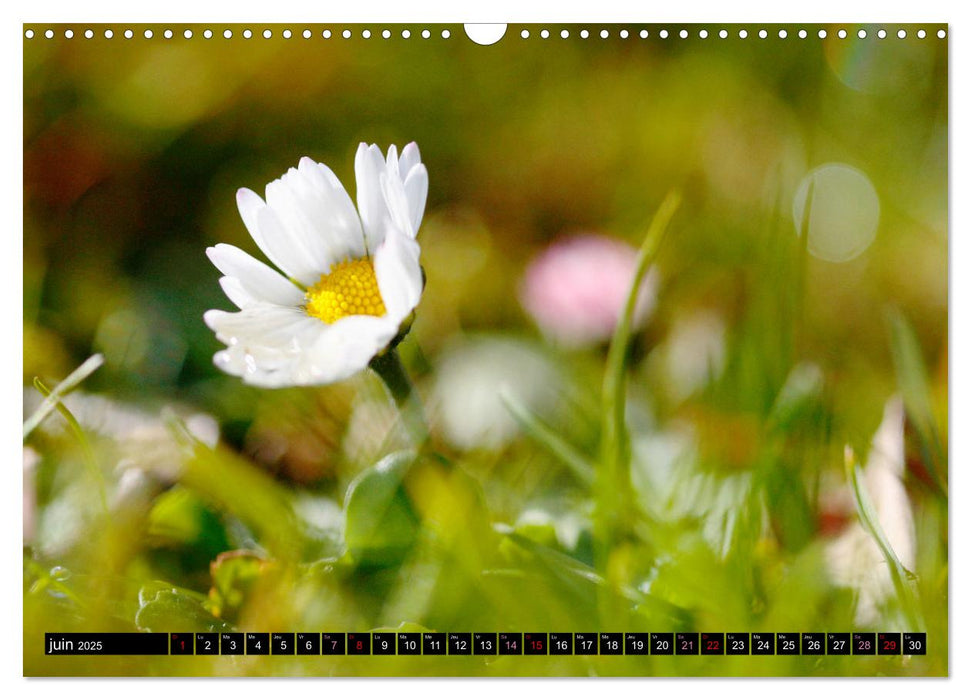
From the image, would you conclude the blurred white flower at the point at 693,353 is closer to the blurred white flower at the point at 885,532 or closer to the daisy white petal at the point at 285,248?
the blurred white flower at the point at 885,532

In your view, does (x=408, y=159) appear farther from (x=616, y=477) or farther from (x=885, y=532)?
(x=885, y=532)

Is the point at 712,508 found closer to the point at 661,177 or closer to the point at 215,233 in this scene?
the point at 661,177

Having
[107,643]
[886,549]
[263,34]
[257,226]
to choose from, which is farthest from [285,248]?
[886,549]

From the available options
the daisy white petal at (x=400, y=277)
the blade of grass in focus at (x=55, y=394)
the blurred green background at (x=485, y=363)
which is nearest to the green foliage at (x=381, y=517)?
the blurred green background at (x=485, y=363)

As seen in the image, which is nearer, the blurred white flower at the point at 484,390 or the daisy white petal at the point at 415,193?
the daisy white petal at the point at 415,193

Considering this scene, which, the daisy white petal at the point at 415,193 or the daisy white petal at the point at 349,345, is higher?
the daisy white petal at the point at 415,193

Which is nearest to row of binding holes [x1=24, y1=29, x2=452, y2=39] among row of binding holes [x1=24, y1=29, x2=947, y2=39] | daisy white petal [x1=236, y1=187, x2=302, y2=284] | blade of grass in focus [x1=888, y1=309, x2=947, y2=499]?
row of binding holes [x1=24, y1=29, x2=947, y2=39]
